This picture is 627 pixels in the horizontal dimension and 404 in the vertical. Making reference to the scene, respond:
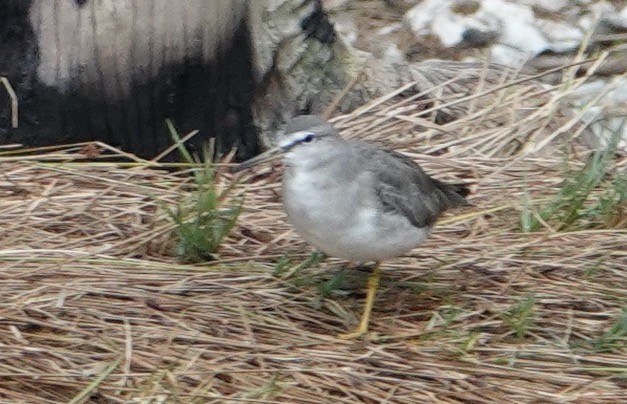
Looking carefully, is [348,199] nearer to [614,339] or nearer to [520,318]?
[520,318]

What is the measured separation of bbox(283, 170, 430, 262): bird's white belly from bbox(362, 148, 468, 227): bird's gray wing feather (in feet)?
0.24

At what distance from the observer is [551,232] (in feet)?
17.2

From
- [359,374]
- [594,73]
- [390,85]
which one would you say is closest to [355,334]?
[359,374]

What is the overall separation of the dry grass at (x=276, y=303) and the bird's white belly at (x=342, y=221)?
290 millimetres

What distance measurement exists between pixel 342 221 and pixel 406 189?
1.28 feet

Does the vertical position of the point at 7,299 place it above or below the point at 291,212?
below

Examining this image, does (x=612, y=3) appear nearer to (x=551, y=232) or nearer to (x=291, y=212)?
(x=551, y=232)

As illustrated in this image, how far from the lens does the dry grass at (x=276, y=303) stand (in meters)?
4.09

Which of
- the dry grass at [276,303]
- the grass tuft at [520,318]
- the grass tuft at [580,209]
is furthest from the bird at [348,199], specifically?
the grass tuft at [580,209]

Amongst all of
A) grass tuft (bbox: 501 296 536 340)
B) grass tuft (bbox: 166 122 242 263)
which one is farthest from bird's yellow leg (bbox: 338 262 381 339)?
grass tuft (bbox: 166 122 242 263)

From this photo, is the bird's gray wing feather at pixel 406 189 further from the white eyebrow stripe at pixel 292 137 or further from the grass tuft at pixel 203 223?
the grass tuft at pixel 203 223

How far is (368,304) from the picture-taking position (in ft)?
15.2

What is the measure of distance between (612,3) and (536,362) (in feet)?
13.8

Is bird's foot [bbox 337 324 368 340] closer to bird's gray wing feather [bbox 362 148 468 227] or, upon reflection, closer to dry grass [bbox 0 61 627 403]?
dry grass [bbox 0 61 627 403]
